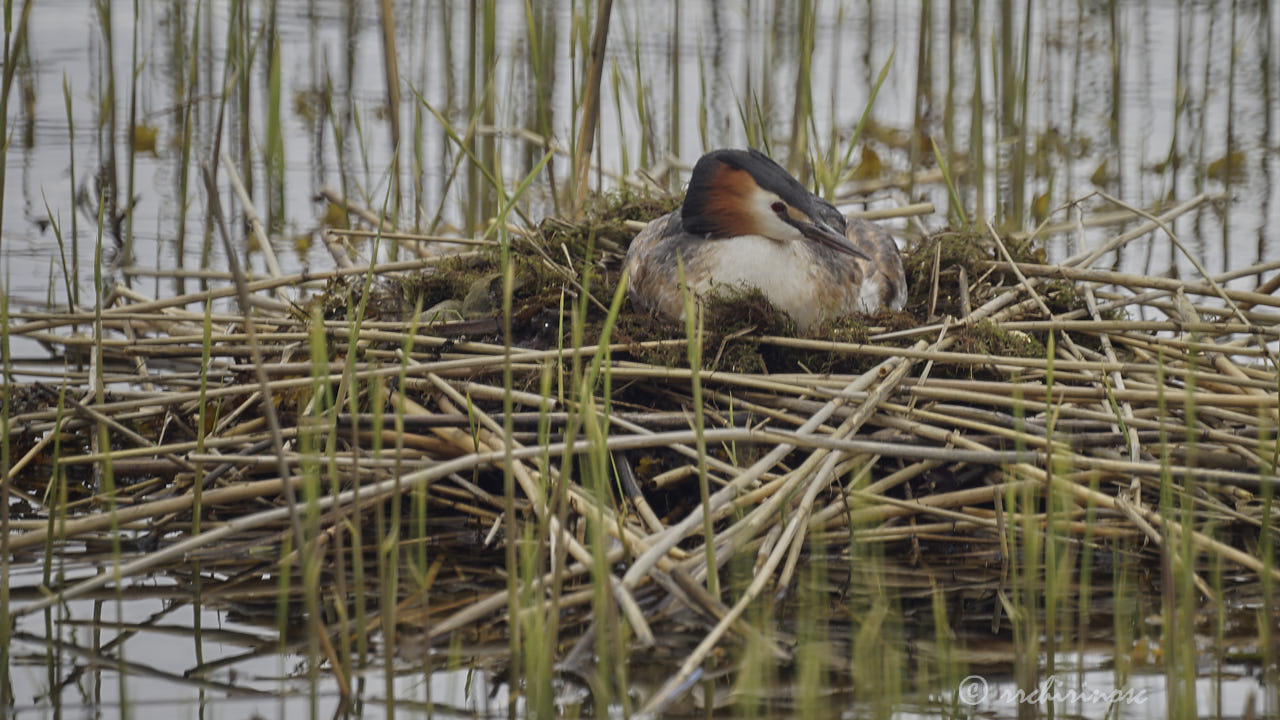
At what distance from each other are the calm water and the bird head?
28.7 inches

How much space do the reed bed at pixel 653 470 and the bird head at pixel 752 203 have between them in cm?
26

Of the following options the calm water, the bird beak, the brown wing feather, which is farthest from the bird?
the calm water

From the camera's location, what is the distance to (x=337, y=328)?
3641mm

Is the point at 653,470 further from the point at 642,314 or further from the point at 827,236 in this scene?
the point at 827,236

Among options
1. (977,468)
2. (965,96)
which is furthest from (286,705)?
(965,96)

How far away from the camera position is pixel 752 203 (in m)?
3.73

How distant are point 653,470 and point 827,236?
0.83 meters

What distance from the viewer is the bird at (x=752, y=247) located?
3693 mm

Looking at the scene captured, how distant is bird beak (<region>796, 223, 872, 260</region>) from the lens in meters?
3.67

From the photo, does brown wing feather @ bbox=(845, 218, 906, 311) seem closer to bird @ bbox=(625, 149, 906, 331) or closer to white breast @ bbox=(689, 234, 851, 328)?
bird @ bbox=(625, 149, 906, 331)

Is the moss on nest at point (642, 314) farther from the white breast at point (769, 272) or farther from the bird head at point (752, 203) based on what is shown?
the bird head at point (752, 203)

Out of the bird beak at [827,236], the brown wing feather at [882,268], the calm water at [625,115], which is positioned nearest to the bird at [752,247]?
the bird beak at [827,236]

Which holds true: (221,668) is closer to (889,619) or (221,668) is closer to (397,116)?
(889,619)

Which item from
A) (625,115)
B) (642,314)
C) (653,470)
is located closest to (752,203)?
(642,314)
